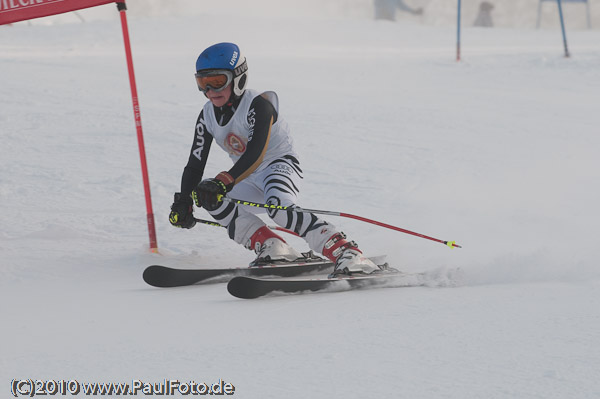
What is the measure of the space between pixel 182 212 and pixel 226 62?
85cm

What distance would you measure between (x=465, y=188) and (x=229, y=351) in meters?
4.54

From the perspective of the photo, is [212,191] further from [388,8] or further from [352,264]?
[388,8]

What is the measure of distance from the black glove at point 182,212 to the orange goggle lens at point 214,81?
0.63 m

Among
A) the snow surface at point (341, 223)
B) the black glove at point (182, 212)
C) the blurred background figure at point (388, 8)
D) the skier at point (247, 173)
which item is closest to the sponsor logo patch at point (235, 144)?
the skier at point (247, 173)

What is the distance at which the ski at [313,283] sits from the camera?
3779mm

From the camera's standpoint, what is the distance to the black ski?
13.7 ft

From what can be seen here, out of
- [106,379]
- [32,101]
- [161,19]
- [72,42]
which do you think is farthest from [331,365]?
[161,19]

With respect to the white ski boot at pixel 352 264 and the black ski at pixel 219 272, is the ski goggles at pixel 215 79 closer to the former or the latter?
the black ski at pixel 219 272

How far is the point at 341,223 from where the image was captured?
6043 millimetres

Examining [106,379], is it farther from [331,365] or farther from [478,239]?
[478,239]

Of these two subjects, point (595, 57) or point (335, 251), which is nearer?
point (335, 251)

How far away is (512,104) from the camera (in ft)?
35.4

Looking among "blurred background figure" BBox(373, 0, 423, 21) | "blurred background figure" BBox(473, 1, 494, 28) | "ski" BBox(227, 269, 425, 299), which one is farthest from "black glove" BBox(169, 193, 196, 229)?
"blurred background figure" BBox(373, 0, 423, 21)

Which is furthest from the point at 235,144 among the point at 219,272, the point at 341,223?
the point at 341,223
